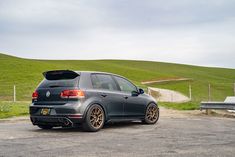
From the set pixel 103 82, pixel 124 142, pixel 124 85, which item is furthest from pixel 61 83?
pixel 124 142

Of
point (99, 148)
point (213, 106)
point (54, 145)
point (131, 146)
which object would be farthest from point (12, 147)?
point (213, 106)

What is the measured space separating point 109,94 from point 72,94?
Result: 4.00 feet

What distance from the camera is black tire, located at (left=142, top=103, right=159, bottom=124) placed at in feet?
41.8

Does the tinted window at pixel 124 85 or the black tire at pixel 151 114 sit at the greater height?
the tinted window at pixel 124 85

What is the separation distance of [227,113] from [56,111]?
9.09 metres

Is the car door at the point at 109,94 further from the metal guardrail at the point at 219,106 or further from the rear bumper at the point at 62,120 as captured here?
the metal guardrail at the point at 219,106

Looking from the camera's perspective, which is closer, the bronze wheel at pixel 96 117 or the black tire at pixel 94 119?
the black tire at pixel 94 119

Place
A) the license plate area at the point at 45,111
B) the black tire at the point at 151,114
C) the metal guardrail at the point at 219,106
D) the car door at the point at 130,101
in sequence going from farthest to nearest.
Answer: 1. the metal guardrail at the point at 219,106
2. the black tire at the point at 151,114
3. the car door at the point at 130,101
4. the license plate area at the point at 45,111

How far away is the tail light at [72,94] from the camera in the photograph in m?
10.5

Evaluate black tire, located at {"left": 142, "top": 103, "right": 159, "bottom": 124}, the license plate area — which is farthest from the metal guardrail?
the license plate area

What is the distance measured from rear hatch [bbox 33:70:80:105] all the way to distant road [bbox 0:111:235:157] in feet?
2.59

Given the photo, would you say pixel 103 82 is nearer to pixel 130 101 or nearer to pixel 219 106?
pixel 130 101

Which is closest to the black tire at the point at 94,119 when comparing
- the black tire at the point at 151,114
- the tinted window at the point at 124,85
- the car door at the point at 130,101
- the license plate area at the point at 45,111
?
the license plate area at the point at 45,111

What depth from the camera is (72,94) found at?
10.5m
